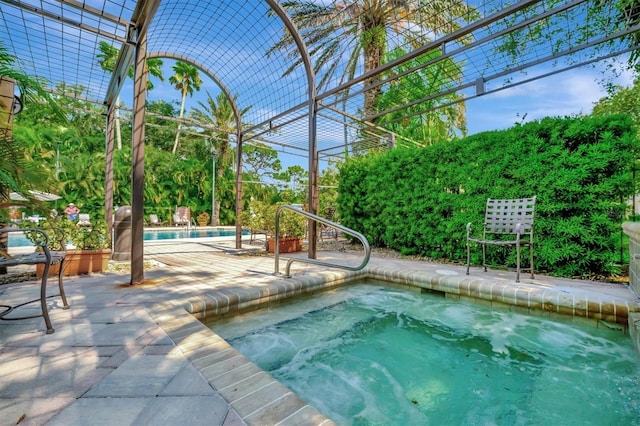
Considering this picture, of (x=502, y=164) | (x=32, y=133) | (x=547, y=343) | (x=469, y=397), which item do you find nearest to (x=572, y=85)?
(x=502, y=164)

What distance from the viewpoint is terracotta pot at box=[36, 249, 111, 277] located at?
3.68 metres

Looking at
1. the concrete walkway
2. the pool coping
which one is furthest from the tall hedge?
the pool coping

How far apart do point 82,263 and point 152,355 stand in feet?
9.99

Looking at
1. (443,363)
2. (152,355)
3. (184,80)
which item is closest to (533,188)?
(443,363)

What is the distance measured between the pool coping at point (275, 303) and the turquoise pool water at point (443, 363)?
0.43 feet

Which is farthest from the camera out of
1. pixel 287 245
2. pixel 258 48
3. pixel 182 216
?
pixel 182 216

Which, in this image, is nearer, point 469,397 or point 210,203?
point 469,397

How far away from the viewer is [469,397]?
178 centimetres

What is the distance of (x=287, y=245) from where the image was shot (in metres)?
6.45

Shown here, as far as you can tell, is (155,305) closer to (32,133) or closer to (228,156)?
(32,133)

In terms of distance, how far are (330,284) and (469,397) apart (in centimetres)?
220

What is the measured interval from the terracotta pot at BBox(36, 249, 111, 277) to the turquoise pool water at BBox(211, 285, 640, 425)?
236 centimetres

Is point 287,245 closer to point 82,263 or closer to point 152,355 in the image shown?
point 82,263

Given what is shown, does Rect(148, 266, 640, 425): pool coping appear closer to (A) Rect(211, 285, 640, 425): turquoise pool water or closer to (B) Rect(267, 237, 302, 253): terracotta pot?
(A) Rect(211, 285, 640, 425): turquoise pool water
